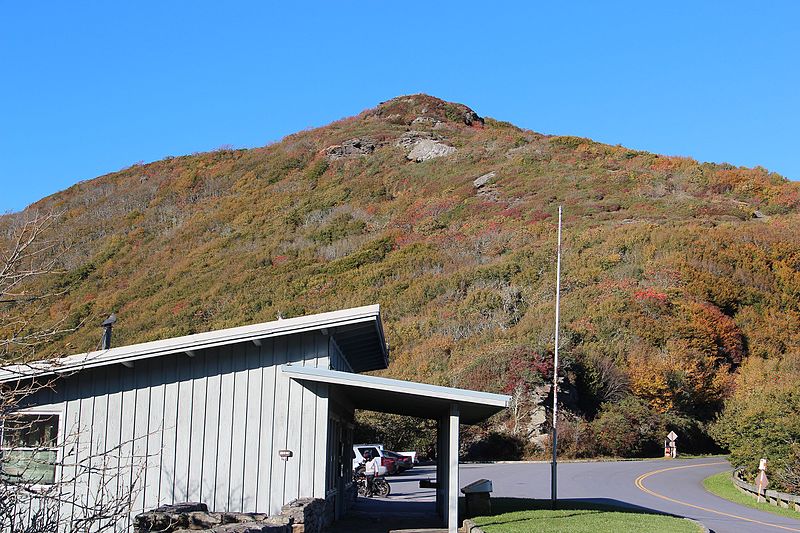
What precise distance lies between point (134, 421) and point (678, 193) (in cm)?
6084

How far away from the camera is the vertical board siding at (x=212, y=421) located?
45.2ft

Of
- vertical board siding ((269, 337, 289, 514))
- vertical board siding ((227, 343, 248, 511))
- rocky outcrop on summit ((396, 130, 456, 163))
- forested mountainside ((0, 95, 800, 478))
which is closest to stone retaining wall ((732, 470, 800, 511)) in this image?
forested mountainside ((0, 95, 800, 478))

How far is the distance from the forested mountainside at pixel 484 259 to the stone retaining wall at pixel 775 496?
3.11 meters

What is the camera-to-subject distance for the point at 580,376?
132ft

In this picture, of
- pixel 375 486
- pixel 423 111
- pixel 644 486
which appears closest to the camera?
pixel 375 486

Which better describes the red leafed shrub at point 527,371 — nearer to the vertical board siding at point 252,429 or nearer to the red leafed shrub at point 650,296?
the red leafed shrub at point 650,296

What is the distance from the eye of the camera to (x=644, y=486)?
1040 inches

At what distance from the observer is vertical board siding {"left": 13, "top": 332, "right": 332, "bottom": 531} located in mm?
13773

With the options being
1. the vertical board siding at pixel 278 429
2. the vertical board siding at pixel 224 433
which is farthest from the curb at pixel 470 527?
the vertical board siding at pixel 224 433

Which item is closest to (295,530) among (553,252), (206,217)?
(553,252)

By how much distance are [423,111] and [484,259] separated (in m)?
45.9

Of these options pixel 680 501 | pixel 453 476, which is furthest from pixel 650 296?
pixel 453 476

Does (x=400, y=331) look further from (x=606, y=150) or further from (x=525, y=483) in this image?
(x=606, y=150)

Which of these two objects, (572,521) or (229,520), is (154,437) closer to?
(229,520)
